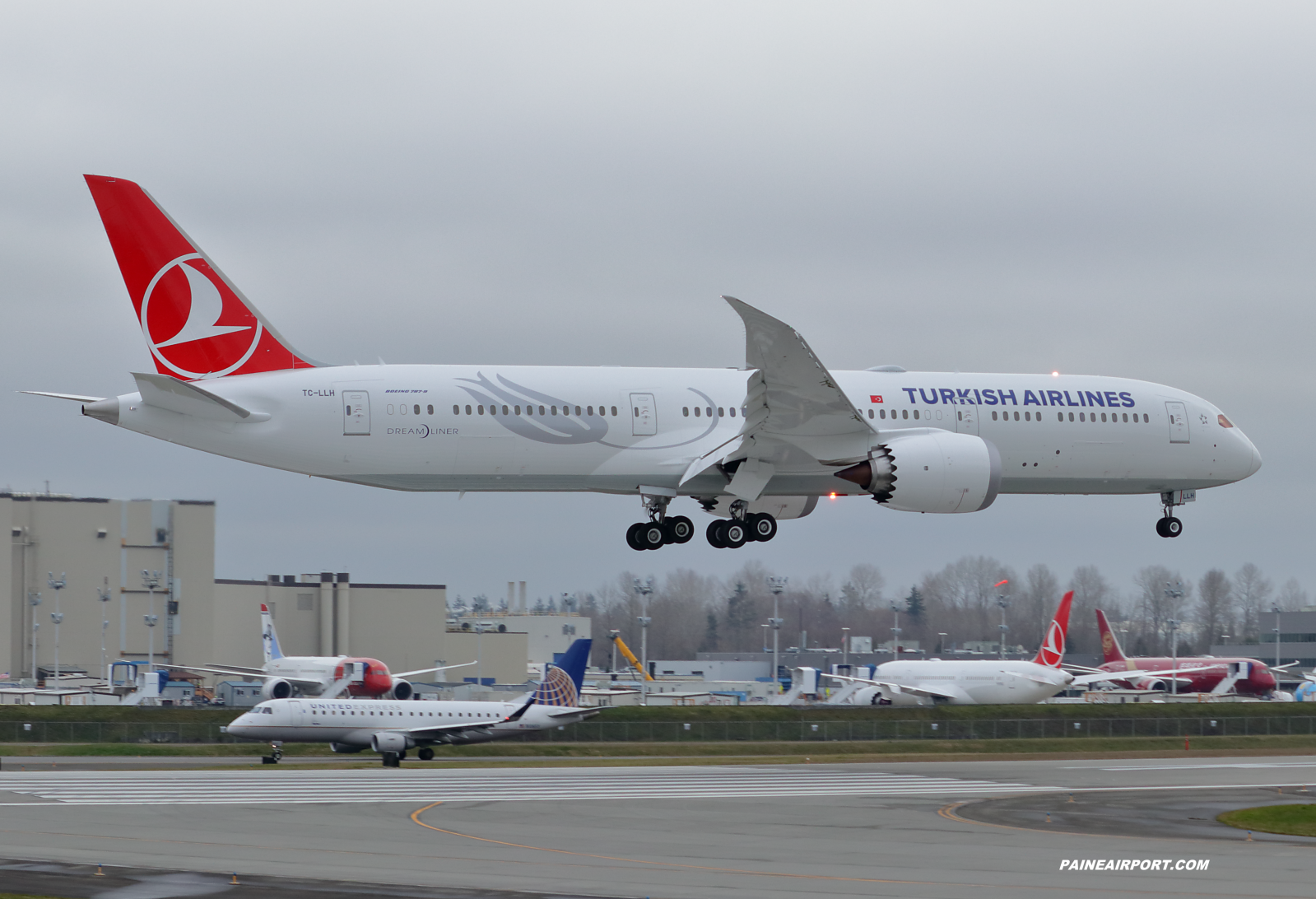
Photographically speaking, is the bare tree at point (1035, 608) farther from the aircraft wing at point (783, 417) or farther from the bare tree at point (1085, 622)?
the aircraft wing at point (783, 417)

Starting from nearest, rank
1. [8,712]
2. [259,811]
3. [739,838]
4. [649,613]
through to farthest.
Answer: [739,838], [259,811], [8,712], [649,613]

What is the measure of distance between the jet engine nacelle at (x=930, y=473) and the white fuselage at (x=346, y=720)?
2305 cm

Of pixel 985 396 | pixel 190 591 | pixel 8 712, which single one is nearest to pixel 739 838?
pixel 985 396

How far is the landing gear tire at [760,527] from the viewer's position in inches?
1471

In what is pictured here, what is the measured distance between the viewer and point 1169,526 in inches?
1604

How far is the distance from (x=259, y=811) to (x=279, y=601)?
8268cm

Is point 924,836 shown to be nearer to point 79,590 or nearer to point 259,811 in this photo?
point 259,811

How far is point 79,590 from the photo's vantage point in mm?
109375

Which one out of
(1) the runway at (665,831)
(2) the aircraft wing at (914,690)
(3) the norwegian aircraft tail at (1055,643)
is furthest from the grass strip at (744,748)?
(3) the norwegian aircraft tail at (1055,643)

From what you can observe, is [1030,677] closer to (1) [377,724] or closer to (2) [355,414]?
(1) [377,724]

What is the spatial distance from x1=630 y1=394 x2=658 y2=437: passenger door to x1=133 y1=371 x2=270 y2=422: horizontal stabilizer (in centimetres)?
805

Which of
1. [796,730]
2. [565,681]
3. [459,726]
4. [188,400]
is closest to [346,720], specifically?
[459,726]

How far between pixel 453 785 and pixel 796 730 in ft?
82.3

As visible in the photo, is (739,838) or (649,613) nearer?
(739,838)
